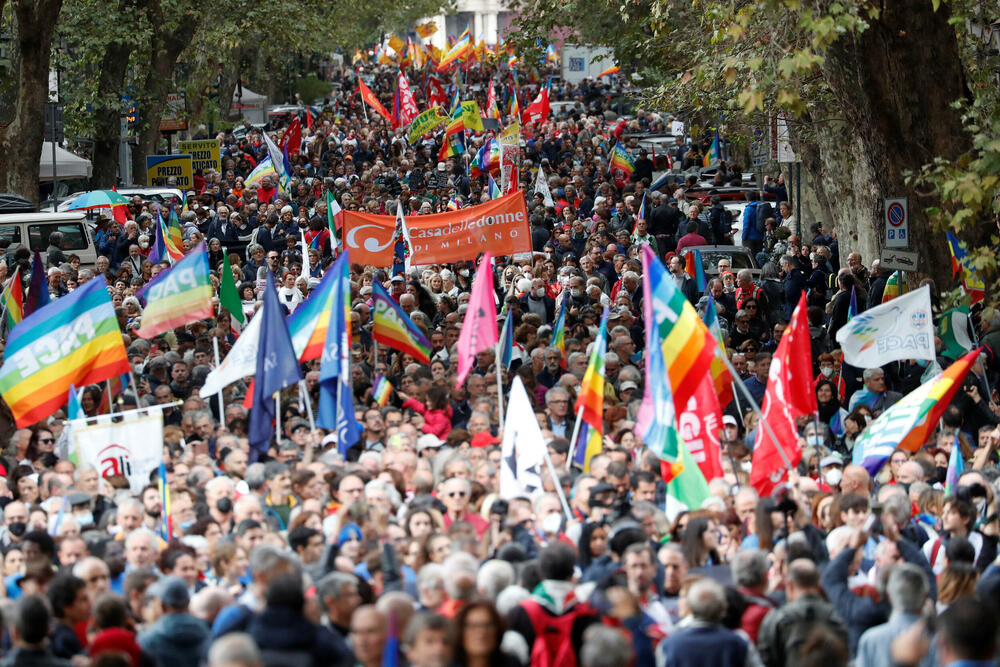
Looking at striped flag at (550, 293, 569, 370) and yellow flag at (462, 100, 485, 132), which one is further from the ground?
yellow flag at (462, 100, 485, 132)

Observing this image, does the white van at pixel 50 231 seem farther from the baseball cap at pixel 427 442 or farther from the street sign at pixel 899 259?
the baseball cap at pixel 427 442

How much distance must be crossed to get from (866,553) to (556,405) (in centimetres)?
Answer: 458

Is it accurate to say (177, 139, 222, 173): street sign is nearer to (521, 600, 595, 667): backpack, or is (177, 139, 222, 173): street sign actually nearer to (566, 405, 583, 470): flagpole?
(566, 405, 583, 470): flagpole

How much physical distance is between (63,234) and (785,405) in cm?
1480

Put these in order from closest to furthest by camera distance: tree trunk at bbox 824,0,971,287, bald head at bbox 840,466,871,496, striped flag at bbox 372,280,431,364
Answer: bald head at bbox 840,466,871,496 → striped flag at bbox 372,280,431,364 → tree trunk at bbox 824,0,971,287

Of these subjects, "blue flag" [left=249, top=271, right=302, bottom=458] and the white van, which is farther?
the white van

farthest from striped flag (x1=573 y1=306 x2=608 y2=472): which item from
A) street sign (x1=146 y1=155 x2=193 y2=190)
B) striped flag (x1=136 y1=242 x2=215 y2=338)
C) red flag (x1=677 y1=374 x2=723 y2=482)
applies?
street sign (x1=146 y1=155 x2=193 y2=190)

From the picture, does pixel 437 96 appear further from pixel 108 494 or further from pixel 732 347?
pixel 108 494

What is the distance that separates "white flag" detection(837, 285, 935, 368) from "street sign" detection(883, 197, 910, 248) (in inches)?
149

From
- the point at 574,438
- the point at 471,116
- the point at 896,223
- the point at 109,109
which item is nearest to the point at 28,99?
the point at 109,109

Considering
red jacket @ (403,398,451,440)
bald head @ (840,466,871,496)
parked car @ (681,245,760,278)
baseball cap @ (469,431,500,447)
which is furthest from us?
parked car @ (681,245,760,278)

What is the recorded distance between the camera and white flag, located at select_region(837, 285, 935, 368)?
13188 mm

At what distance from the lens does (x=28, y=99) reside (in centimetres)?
2597

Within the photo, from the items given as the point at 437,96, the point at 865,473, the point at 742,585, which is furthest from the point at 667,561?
the point at 437,96
